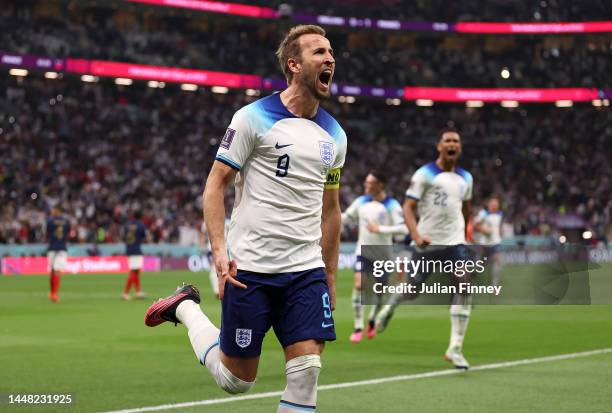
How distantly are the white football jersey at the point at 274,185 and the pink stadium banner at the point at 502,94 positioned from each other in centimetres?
5969

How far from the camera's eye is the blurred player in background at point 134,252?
25.0m

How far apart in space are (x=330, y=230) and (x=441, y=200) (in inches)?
242

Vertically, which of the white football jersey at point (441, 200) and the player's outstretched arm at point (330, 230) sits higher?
the white football jersey at point (441, 200)

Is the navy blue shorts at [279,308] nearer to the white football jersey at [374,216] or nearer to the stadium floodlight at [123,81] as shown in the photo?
the white football jersey at [374,216]

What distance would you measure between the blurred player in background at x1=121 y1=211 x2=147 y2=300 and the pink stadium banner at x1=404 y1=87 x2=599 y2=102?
41.2m

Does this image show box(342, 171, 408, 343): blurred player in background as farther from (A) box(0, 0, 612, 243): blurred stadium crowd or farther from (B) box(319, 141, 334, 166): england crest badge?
(A) box(0, 0, 612, 243): blurred stadium crowd

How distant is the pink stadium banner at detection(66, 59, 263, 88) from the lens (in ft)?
165

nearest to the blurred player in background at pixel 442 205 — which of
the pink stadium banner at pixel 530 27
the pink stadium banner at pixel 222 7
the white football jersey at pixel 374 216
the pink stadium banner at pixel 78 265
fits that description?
the white football jersey at pixel 374 216

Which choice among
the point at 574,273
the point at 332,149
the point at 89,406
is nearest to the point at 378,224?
the point at 574,273

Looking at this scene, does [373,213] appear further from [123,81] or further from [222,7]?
[222,7]

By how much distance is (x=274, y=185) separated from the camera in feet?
19.9

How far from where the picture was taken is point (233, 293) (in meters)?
6.04

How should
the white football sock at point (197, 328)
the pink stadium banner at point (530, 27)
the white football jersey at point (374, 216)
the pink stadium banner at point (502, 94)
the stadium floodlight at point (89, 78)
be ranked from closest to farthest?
the white football sock at point (197, 328) → the white football jersey at point (374, 216) → the stadium floodlight at point (89, 78) → the pink stadium banner at point (530, 27) → the pink stadium banner at point (502, 94)

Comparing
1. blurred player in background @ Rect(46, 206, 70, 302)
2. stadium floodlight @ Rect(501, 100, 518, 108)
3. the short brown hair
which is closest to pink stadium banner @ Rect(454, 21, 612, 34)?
stadium floodlight @ Rect(501, 100, 518, 108)
